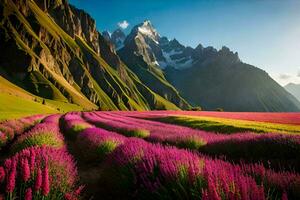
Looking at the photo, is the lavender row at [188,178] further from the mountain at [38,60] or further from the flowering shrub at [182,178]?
the mountain at [38,60]

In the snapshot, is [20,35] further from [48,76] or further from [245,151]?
[245,151]

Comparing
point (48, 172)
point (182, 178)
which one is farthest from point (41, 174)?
point (182, 178)

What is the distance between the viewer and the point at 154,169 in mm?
6223

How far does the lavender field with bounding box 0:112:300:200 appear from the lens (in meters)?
3.74

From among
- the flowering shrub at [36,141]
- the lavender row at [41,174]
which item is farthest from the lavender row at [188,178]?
the flowering shrub at [36,141]

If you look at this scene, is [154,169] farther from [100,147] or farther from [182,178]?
[100,147]

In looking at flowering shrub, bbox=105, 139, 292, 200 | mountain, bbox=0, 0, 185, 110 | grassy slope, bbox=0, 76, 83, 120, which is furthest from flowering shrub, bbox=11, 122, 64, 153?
mountain, bbox=0, 0, 185, 110

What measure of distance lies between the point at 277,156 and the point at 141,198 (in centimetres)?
638

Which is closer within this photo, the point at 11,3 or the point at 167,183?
the point at 167,183

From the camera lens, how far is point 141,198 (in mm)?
5859

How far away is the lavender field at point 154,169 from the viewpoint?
374 centimetres

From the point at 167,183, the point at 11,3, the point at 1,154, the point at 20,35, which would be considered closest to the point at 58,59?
the point at 20,35

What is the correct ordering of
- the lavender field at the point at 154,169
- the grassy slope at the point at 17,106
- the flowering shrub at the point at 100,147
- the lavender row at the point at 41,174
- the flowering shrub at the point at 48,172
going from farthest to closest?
the grassy slope at the point at 17,106, the flowering shrub at the point at 100,147, the flowering shrub at the point at 48,172, the lavender row at the point at 41,174, the lavender field at the point at 154,169

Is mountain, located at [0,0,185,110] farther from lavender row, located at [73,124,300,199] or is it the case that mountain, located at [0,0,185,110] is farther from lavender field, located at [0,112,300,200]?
lavender row, located at [73,124,300,199]
